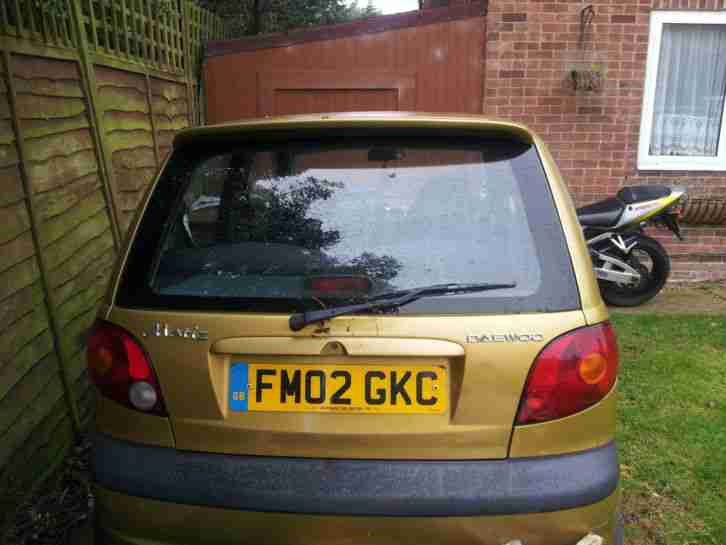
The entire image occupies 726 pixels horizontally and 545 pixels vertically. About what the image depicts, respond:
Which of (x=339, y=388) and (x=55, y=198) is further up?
(x=55, y=198)

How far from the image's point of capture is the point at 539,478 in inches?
67.2

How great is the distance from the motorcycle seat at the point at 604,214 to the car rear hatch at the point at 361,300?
4.13 m

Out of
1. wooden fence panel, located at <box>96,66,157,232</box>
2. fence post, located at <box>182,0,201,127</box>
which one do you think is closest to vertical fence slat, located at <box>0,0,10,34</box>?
wooden fence panel, located at <box>96,66,157,232</box>

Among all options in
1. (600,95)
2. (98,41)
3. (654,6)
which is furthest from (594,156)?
(98,41)

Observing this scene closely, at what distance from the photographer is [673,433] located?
3.51 meters

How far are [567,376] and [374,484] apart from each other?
1.94ft

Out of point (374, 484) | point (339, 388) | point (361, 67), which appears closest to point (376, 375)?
point (339, 388)

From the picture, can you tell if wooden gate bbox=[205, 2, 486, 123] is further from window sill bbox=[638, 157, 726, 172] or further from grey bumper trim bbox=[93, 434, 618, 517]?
Answer: grey bumper trim bbox=[93, 434, 618, 517]

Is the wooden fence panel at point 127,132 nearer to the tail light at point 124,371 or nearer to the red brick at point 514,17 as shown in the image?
the tail light at point 124,371

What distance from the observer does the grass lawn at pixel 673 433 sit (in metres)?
2.77

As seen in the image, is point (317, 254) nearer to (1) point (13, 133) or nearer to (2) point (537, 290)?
(2) point (537, 290)

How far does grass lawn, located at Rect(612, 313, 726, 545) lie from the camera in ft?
9.07

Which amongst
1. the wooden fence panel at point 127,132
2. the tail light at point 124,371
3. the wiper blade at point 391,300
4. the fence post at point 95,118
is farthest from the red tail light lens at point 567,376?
the wooden fence panel at point 127,132

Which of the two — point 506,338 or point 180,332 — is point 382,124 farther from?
point 180,332
